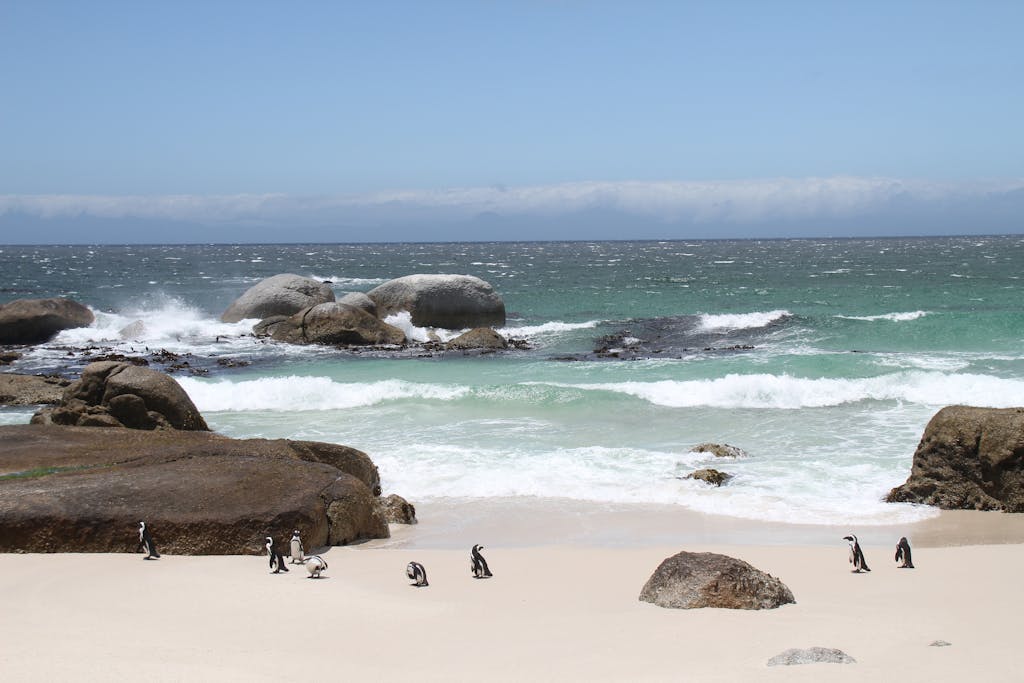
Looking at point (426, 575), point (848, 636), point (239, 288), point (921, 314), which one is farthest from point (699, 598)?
point (239, 288)

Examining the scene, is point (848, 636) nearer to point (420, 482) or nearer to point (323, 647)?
point (323, 647)

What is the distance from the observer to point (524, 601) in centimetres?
803

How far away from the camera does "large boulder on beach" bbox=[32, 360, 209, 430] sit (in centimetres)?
1463

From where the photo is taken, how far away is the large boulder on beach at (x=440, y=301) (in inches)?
1254

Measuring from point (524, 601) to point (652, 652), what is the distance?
186cm

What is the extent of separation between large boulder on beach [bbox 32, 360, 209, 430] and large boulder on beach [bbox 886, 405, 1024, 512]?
420 inches

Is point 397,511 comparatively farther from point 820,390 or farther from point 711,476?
point 820,390

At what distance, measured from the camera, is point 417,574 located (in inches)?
331

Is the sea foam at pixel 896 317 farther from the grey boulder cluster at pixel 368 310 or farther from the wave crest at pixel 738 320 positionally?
the grey boulder cluster at pixel 368 310

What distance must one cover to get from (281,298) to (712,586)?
89.0ft

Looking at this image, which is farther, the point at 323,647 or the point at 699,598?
the point at 699,598

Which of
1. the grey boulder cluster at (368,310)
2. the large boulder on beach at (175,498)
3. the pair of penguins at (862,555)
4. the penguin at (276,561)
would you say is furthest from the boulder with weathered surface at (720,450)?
the grey boulder cluster at (368,310)

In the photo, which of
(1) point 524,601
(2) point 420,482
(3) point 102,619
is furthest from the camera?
(2) point 420,482

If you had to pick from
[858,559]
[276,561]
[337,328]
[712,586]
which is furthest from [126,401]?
[337,328]
